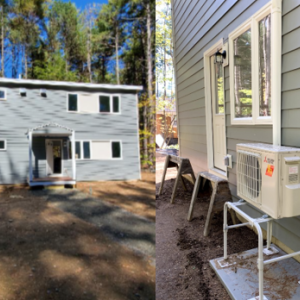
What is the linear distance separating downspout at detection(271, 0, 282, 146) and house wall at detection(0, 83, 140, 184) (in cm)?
103

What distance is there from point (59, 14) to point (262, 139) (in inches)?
55.6

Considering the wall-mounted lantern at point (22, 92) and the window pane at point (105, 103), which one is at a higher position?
the wall-mounted lantern at point (22, 92)

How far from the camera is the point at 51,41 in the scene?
631mm

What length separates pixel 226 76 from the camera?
2.11 m

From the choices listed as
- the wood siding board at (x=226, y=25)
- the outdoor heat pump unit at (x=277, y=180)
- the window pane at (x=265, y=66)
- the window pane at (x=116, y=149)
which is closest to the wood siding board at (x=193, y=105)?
the wood siding board at (x=226, y=25)

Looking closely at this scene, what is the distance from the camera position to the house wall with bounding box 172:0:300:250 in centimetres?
132

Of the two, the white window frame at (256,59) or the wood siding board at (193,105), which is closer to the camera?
the white window frame at (256,59)

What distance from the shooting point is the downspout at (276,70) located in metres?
1.37

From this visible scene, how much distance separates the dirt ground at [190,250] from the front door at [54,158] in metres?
1.17

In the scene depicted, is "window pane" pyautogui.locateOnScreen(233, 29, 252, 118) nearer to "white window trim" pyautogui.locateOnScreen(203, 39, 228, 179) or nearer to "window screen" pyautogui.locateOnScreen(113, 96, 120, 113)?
"white window trim" pyautogui.locateOnScreen(203, 39, 228, 179)

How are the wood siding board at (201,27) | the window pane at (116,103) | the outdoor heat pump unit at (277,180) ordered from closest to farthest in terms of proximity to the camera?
the window pane at (116,103) < the outdoor heat pump unit at (277,180) < the wood siding board at (201,27)

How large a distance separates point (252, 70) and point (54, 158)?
4.89 feet

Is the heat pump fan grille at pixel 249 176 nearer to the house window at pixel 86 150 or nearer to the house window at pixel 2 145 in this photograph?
the house window at pixel 86 150

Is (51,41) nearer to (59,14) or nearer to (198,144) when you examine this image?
(59,14)
